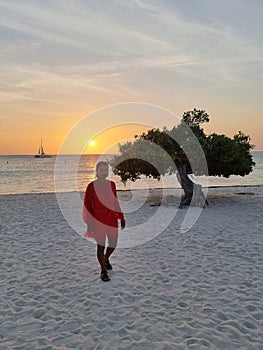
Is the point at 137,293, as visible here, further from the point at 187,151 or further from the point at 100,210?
the point at 187,151

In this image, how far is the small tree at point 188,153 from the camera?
49.5 ft

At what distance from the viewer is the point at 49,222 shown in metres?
12.2

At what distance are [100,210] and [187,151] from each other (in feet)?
31.5

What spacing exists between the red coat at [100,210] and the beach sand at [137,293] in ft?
3.32

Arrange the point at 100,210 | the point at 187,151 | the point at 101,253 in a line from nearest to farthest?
the point at 100,210 < the point at 101,253 < the point at 187,151

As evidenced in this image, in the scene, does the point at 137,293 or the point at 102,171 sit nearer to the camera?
the point at 137,293

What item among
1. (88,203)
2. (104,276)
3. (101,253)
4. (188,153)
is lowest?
(104,276)

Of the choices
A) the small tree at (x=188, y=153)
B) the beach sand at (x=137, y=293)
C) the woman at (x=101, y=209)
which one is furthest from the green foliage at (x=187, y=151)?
the woman at (x=101, y=209)

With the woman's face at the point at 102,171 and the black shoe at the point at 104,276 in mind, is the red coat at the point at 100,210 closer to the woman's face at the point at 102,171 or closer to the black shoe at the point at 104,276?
the woman's face at the point at 102,171

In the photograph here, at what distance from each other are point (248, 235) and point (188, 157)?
6.03 m

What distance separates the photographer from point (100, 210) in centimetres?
588

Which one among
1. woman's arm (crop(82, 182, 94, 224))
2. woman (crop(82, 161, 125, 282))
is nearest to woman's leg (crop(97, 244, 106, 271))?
woman (crop(82, 161, 125, 282))

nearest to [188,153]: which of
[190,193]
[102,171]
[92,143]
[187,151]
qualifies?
[187,151]

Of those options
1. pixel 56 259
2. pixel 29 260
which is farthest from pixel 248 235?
pixel 29 260
